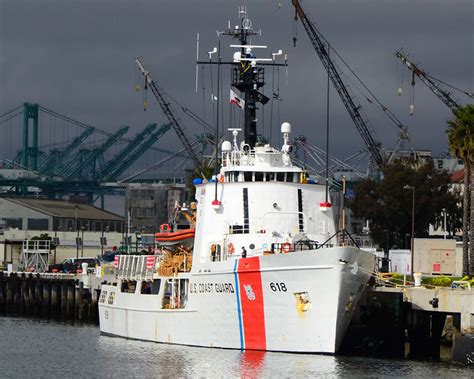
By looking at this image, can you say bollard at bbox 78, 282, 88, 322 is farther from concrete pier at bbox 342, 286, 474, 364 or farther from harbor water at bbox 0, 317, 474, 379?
concrete pier at bbox 342, 286, 474, 364

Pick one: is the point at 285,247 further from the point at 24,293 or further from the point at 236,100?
the point at 24,293

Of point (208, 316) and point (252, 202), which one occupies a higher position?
point (252, 202)

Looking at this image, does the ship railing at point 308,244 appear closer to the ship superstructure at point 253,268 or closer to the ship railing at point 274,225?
the ship superstructure at point 253,268

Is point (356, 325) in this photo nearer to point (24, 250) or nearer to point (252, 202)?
point (252, 202)

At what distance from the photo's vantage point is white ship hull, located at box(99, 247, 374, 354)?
4828 cm

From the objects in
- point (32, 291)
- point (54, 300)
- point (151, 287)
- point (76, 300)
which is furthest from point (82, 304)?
point (151, 287)

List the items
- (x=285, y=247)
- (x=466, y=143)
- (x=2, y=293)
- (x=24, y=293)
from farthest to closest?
(x=2, y=293)
(x=24, y=293)
(x=466, y=143)
(x=285, y=247)

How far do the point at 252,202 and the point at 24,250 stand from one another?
56597 millimetres

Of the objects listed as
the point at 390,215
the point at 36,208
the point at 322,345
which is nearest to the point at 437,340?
the point at 322,345

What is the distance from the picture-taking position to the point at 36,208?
164 meters

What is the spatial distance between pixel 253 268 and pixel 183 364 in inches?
178

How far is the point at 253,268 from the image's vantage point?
49562 mm

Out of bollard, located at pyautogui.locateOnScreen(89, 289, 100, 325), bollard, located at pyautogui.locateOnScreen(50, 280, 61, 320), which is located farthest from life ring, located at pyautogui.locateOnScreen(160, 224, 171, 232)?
bollard, located at pyautogui.locateOnScreen(50, 280, 61, 320)

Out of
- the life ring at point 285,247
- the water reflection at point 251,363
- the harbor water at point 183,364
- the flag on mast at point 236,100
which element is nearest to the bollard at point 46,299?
the harbor water at point 183,364
